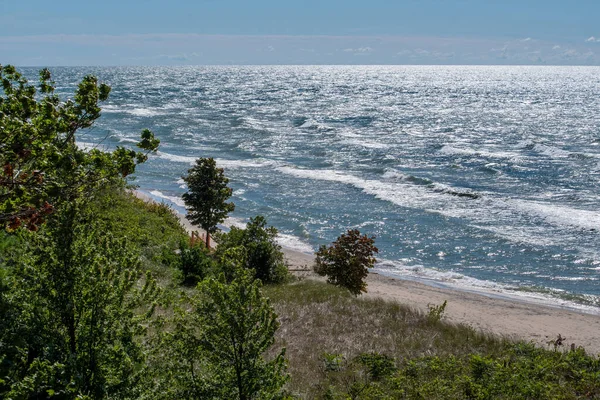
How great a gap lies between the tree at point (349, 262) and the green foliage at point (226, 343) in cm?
1094

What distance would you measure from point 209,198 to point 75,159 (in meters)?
16.8

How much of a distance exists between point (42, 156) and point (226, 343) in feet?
10.6

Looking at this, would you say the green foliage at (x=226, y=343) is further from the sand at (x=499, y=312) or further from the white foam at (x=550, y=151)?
the white foam at (x=550, y=151)

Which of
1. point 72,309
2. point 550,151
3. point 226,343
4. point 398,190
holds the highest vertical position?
point 72,309

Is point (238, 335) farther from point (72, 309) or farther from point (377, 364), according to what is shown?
point (377, 364)

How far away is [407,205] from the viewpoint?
116 feet

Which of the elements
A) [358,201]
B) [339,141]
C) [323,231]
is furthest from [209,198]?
[339,141]

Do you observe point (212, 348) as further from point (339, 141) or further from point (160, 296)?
point (339, 141)

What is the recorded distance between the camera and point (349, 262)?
17750 mm

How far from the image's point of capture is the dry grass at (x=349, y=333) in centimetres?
1188

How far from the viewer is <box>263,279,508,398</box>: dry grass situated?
1188 cm

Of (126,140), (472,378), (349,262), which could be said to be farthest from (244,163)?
(472,378)

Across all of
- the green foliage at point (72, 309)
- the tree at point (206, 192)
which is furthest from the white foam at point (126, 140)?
the green foliage at point (72, 309)

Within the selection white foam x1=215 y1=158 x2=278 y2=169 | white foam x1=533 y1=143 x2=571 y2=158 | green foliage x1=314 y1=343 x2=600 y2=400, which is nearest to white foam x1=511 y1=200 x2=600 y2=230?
white foam x1=533 y1=143 x2=571 y2=158
